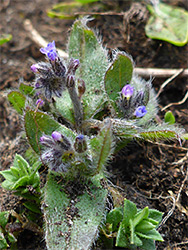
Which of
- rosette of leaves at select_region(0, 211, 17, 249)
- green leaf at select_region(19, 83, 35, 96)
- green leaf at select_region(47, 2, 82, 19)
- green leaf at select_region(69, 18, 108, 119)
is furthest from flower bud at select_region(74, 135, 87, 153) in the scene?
green leaf at select_region(47, 2, 82, 19)

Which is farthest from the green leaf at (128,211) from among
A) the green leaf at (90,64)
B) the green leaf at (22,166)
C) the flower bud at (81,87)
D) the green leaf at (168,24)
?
the green leaf at (168,24)

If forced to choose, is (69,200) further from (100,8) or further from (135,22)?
(100,8)

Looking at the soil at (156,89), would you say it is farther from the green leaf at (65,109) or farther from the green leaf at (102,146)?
the green leaf at (102,146)

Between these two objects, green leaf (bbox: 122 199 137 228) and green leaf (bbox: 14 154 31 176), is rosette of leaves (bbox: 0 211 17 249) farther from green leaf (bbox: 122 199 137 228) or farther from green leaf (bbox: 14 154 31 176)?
green leaf (bbox: 122 199 137 228)

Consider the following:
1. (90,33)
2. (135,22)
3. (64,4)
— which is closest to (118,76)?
(90,33)

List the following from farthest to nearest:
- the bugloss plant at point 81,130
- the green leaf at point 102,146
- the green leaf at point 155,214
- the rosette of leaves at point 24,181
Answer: the rosette of leaves at point 24,181 → the green leaf at point 155,214 → the bugloss plant at point 81,130 → the green leaf at point 102,146

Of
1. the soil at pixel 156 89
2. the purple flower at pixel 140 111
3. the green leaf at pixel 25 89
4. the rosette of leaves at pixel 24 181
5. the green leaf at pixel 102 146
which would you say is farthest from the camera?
the green leaf at pixel 25 89

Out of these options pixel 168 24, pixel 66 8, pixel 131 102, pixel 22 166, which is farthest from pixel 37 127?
pixel 66 8
